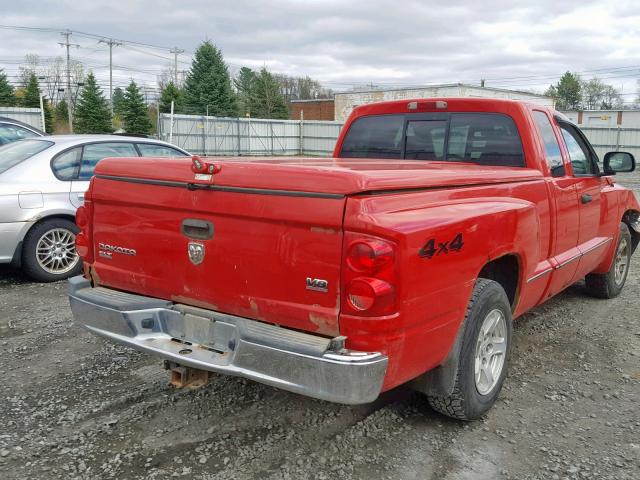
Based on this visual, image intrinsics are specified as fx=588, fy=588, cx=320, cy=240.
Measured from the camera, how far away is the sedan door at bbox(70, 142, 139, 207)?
6453 mm

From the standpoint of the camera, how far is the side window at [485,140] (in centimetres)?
437

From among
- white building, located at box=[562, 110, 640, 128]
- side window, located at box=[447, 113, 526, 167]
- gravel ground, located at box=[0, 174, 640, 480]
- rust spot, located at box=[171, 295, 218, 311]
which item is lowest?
gravel ground, located at box=[0, 174, 640, 480]

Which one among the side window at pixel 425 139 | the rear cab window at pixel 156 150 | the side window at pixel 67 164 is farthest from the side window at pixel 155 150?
the side window at pixel 425 139

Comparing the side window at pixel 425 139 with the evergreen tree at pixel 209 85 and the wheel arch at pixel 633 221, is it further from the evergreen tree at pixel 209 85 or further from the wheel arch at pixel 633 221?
the evergreen tree at pixel 209 85

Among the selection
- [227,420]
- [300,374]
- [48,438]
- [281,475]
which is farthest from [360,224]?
[48,438]

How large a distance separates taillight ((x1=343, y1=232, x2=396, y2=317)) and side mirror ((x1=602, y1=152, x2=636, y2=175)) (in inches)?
147

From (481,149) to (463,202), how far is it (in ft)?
5.10

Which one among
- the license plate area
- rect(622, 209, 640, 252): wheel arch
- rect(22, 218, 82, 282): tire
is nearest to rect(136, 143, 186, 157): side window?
rect(22, 218, 82, 282): tire

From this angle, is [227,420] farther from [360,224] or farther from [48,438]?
[360,224]

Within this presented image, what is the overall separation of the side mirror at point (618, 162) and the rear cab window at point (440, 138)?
5.02 feet

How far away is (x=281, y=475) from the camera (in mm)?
2893

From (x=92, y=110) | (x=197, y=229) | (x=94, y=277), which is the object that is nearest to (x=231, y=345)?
(x=197, y=229)

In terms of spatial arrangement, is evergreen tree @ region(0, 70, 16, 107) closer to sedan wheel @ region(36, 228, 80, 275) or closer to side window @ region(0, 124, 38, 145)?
side window @ region(0, 124, 38, 145)

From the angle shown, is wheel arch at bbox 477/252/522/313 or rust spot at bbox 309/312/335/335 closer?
rust spot at bbox 309/312/335/335
